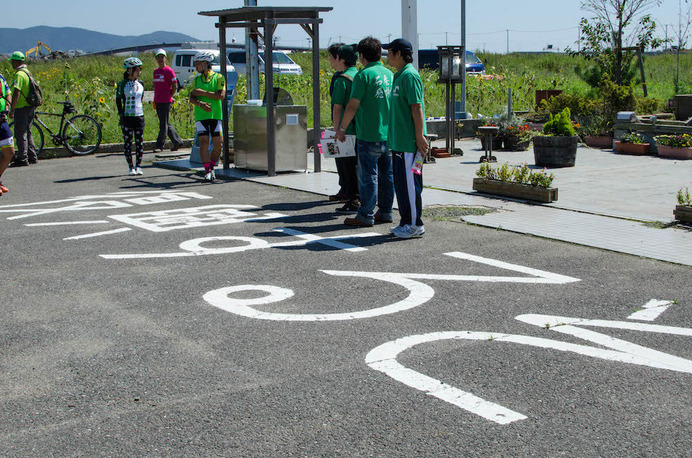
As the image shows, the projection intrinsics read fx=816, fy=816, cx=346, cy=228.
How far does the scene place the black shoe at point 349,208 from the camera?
371 inches

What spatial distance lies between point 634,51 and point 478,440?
2003cm

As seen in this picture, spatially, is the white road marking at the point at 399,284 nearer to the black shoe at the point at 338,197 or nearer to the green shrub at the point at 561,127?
the black shoe at the point at 338,197

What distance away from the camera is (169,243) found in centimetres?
782

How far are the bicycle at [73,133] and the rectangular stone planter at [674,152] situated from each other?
10888 millimetres

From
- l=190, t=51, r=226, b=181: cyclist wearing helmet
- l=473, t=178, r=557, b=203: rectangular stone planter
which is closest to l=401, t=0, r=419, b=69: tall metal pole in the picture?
l=190, t=51, r=226, b=181: cyclist wearing helmet

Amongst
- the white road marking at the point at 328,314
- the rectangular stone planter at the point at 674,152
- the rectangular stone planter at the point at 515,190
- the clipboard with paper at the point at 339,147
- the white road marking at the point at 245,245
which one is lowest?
the white road marking at the point at 328,314

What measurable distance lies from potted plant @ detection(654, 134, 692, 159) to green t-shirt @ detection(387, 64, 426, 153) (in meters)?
8.81

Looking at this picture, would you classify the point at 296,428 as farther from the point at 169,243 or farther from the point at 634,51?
the point at 634,51

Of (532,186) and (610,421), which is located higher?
(532,186)

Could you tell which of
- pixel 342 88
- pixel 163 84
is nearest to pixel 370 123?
pixel 342 88

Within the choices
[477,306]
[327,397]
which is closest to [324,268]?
[477,306]

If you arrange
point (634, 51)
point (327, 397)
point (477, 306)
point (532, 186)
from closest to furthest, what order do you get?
1. point (327, 397)
2. point (477, 306)
3. point (532, 186)
4. point (634, 51)

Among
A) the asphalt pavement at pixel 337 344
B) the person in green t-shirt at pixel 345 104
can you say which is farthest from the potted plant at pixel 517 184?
the person in green t-shirt at pixel 345 104

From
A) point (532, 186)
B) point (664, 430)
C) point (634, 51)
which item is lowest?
point (664, 430)
